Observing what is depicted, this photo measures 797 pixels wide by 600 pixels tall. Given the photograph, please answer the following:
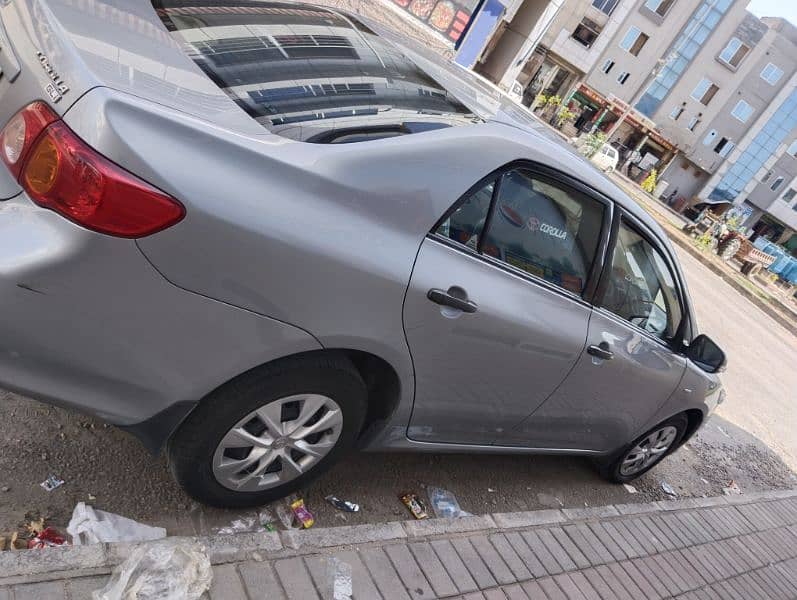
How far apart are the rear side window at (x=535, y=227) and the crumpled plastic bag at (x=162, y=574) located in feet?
4.75

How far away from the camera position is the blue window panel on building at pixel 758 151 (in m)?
46.9

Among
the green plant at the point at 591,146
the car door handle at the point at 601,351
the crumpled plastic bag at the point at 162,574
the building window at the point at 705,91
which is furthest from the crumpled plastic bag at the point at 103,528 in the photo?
the building window at the point at 705,91

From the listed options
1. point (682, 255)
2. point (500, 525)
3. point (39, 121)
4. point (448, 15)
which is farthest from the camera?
point (682, 255)

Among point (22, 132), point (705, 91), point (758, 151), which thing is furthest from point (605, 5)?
point (22, 132)

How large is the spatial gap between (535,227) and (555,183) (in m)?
0.23

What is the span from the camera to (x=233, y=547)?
6.95 feet

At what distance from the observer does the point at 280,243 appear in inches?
73.2

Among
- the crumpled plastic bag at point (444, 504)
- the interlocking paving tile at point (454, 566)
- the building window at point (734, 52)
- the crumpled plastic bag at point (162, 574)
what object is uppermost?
the building window at point (734, 52)

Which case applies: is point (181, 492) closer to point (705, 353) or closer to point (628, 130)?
point (705, 353)

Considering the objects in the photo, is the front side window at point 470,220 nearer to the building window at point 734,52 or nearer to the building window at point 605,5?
the building window at point 605,5

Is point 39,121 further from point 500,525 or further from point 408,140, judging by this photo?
point 500,525

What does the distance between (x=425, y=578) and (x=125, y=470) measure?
4.39 feet

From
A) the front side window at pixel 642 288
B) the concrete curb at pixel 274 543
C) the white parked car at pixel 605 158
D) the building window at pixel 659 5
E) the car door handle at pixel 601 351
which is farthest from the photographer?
the building window at pixel 659 5

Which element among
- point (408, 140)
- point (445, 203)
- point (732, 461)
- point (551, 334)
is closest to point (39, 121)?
point (408, 140)
